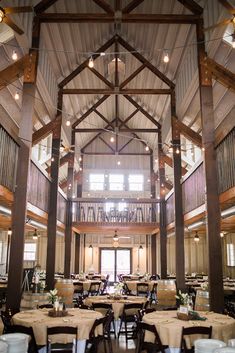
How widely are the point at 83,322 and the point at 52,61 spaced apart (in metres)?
10.8

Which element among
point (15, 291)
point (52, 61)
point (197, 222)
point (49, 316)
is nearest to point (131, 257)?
point (197, 222)

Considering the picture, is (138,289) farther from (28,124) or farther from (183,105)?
(28,124)

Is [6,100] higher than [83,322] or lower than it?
higher

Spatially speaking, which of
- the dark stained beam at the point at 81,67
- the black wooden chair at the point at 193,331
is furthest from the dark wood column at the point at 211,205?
the dark stained beam at the point at 81,67

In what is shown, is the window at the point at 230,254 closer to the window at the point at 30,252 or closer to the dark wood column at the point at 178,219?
the dark wood column at the point at 178,219

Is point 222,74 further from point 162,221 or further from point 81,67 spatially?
point 162,221

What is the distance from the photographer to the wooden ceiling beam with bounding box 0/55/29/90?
9050 mm

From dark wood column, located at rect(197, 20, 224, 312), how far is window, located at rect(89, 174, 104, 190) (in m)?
14.5

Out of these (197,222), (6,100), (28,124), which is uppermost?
(6,100)

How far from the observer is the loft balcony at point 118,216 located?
1736 centimetres

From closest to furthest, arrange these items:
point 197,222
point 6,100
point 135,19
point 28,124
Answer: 1. point 28,124
2. point 135,19
3. point 6,100
4. point 197,222

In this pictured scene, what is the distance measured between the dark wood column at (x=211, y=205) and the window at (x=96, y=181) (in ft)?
47.4

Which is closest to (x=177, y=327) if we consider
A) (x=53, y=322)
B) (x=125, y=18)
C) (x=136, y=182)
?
(x=53, y=322)

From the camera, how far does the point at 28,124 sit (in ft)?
31.0
